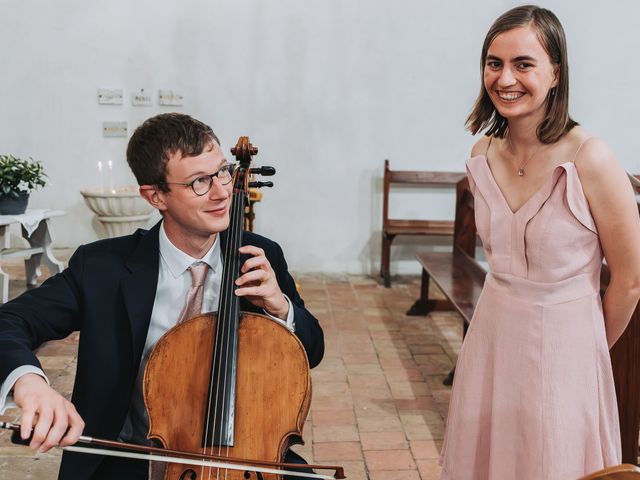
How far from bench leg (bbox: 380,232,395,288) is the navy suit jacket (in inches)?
156

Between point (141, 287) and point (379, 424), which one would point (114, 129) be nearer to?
point (379, 424)

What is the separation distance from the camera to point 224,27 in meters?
5.42

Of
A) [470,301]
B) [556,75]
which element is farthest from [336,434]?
[556,75]

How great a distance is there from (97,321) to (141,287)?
0.13 meters

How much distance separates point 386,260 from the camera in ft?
17.8

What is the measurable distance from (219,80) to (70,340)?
2.69 meters

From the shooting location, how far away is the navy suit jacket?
4.59ft

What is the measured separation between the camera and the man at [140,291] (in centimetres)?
142

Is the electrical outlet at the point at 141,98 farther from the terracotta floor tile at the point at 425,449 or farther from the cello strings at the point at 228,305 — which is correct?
the cello strings at the point at 228,305

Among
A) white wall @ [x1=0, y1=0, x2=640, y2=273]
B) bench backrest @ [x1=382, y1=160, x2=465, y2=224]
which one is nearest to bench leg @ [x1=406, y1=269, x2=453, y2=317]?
bench backrest @ [x1=382, y1=160, x2=465, y2=224]

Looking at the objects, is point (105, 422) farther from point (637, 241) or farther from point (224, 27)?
point (224, 27)

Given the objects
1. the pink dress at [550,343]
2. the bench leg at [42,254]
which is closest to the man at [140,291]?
the pink dress at [550,343]

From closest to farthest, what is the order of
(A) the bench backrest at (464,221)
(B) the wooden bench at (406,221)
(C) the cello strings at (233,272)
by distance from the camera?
(C) the cello strings at (233,272) → (A) the bench backrest at (464,221) → (B) the wooden bench at (406,221)

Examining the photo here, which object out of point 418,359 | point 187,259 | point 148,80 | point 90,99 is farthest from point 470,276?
point 90,99
